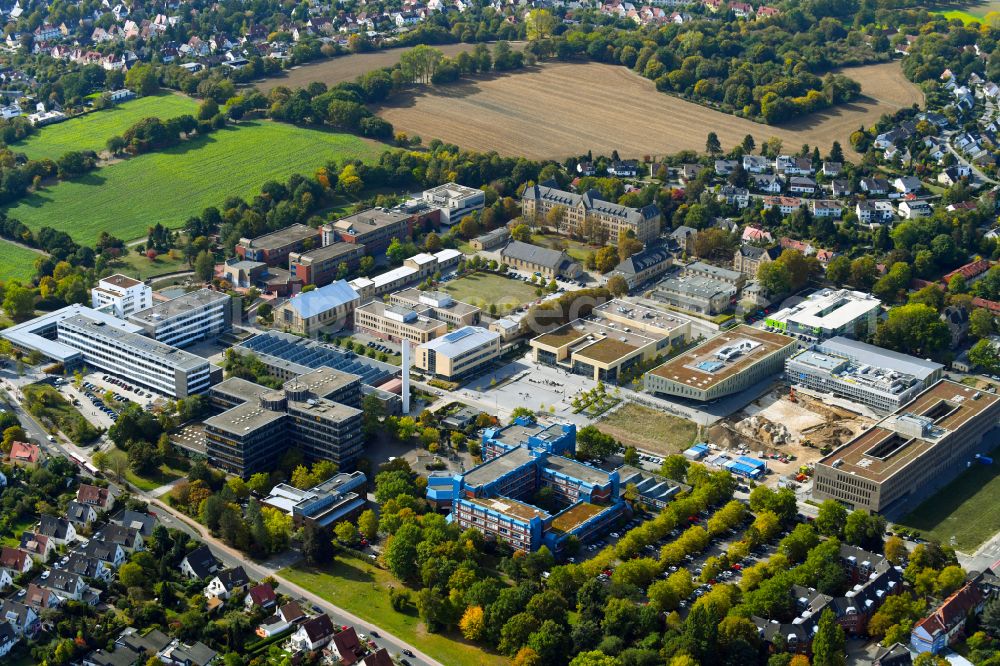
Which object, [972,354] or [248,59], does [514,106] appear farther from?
[972,354]

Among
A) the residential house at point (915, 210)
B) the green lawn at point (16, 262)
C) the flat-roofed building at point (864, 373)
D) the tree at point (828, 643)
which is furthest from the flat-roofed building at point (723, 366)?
the green lawn at point (16, 262)

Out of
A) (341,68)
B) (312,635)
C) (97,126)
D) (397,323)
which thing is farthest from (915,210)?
(97,126)

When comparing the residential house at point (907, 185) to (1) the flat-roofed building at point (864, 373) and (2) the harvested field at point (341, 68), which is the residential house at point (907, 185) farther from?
(2) the harvested field at point (341, 68)

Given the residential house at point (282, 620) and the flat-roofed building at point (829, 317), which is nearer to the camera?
the residential house at point (282, 620)

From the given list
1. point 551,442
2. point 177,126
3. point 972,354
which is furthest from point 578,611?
point 177,126

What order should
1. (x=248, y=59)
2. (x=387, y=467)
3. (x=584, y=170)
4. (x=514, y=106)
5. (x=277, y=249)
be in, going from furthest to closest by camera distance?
1. (x=248, y=59)
2. (x=514, y=106)
3. (x=584, y=170)
4. (x=277, y=249)
5. (x=387, y=467)

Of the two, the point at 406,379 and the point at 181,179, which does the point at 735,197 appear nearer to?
the point at 406,379
